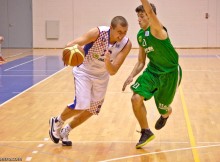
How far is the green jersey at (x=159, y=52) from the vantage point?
6.11 m

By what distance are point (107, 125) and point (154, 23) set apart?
249 centimetres

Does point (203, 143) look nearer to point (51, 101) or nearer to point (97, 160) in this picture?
point (97, 160)

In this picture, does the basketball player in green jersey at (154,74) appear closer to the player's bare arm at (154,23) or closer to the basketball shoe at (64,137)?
the player's bare arm at (154,23)

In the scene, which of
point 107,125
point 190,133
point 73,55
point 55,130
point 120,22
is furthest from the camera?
point 107,125

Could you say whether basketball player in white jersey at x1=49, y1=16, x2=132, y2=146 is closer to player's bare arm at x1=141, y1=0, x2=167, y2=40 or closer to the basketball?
the basketball

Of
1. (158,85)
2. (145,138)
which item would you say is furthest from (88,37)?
(145,138)

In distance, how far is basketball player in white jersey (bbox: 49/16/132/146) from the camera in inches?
237

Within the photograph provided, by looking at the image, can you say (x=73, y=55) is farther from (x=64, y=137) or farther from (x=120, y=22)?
(x=64, y=137)

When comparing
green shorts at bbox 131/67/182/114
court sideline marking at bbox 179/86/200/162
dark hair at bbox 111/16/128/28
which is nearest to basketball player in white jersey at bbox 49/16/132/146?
dark hair at bbox 111/16/128/28

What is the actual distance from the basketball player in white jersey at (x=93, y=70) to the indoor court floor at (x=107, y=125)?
12.5 inches

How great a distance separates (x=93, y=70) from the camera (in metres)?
6.28

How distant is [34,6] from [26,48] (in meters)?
2.02

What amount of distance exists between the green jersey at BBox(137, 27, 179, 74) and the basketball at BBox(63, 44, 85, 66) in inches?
33.2

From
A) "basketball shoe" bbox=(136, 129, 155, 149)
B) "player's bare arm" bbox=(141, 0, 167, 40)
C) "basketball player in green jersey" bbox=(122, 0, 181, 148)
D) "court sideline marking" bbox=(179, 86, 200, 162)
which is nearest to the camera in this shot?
"player's bare arm" bbox=(141, 0, 167, 40)
